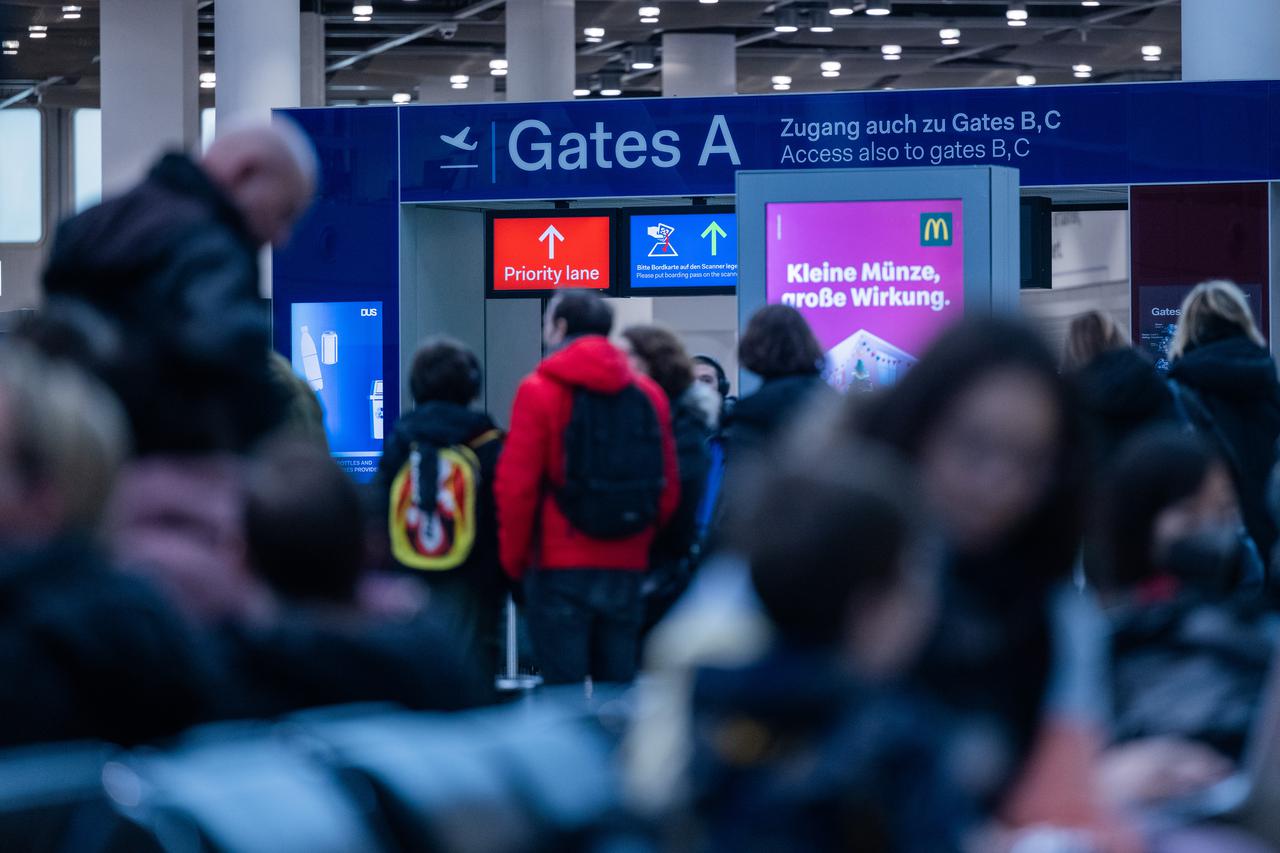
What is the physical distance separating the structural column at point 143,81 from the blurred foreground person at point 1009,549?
1705cm

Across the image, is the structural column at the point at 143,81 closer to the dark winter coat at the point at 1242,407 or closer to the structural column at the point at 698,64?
the structural column at the point at 698,64

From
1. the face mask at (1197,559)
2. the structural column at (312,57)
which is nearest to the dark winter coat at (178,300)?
the face mask at (1197,559)

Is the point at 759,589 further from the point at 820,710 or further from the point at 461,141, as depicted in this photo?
the point at 461,141

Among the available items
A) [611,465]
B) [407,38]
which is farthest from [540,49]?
[611,465]

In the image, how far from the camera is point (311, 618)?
278 centimetres

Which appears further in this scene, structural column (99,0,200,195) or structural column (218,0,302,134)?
structural column (99,0,200,195)

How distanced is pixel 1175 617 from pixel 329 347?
31.3 feet

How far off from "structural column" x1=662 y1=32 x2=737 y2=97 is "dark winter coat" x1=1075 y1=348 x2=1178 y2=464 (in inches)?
751

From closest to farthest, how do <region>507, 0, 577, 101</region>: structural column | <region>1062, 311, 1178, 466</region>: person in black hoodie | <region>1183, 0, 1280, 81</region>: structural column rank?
<region>1062, 311, 1178, 466</region>: person in black hoodie → <region>1183, 0, 1280, 81</region>: structural column → <region>507, 0, 577, 101</region>: structural column

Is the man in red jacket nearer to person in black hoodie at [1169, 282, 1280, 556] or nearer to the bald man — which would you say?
person in black hoodie at [1169, 282, 1280, 556]

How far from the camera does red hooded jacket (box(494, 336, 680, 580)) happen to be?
5789mm

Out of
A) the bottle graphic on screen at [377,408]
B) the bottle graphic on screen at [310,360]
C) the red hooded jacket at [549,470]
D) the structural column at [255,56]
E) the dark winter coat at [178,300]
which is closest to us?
the dark winter coat at [178,300]

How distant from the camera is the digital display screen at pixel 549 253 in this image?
12250mm

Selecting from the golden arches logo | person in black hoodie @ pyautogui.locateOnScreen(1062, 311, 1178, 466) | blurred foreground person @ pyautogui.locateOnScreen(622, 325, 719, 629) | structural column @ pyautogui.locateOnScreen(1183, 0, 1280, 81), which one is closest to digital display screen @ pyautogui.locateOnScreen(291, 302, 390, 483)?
the golden arches logo
